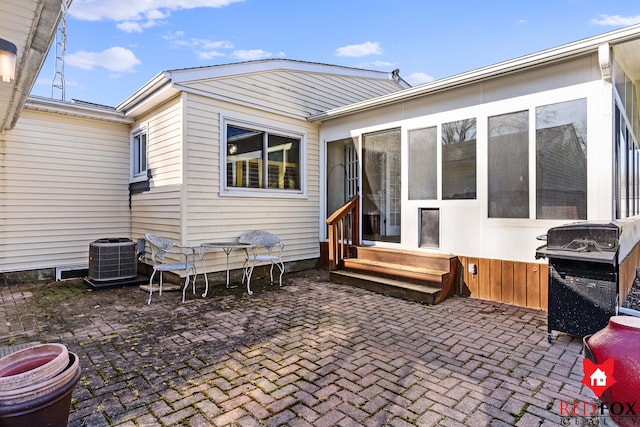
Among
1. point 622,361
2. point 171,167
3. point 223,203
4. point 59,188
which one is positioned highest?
point 171,167

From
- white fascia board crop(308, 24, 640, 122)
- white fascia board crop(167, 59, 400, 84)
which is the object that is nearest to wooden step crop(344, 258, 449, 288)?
white fascia board crop(308, 24, 640, 122)

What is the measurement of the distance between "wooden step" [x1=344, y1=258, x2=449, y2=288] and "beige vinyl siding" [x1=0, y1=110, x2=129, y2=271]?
487cm

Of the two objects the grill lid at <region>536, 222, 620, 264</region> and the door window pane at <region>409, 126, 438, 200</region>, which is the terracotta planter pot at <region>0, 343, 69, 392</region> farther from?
the door window pane at <region>409, 126, 438, 200</region>

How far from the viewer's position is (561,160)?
13.6ft

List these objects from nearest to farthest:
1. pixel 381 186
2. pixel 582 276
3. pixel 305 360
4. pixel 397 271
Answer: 1. pixel 305 360
2. pixel 582 276
3. pixel 397 271
4. pixel 381 186

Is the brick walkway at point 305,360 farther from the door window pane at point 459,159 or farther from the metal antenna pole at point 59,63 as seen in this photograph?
the metal antenna pole at point 59,63

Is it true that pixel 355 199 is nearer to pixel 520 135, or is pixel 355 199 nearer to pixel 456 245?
pixel 456 245

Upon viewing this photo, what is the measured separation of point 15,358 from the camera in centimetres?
179

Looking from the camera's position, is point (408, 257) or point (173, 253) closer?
point (408, 257)

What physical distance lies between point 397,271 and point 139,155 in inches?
222

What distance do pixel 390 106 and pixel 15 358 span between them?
5699 mm

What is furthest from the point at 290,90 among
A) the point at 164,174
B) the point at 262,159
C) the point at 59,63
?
the point at 59,63

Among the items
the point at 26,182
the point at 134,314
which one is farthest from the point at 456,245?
the point at 26,182

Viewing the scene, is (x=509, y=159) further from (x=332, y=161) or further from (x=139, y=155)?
(x=139, y=155)
